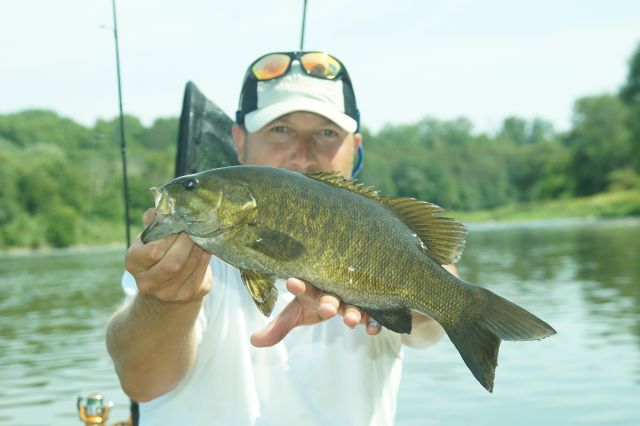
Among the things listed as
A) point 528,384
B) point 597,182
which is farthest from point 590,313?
point 597,182

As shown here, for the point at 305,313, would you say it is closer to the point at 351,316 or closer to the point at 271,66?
the point at 351,316

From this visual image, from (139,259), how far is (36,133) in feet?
323

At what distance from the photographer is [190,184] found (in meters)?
2.77

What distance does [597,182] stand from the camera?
85562 millimetres

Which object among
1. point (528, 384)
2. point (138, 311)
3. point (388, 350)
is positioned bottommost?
point (528, 384)

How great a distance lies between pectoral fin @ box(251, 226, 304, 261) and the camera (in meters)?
2.76

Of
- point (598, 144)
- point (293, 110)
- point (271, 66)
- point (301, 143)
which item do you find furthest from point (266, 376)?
point (598, 144)

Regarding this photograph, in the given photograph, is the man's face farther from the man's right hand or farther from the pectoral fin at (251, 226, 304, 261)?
the pectoral fin at (251, 226, 304, 261)

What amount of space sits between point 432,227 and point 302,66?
1.60 m

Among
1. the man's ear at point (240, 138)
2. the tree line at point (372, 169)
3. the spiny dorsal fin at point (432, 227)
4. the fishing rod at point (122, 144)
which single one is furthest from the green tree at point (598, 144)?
the spiny dorsal fin at point (432, 227)

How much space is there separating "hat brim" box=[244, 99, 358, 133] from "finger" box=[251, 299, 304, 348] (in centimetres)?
140

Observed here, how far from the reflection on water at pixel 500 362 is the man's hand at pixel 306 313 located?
24.1ft

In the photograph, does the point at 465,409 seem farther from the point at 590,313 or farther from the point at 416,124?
the point at 416,124

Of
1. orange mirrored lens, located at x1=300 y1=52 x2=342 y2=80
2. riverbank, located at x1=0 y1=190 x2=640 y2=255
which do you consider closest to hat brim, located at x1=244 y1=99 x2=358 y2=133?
orange mirrored lens, located at x1=300 y1=52 x2=342 y2=80
